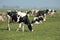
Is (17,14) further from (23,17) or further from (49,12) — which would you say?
(49,12)

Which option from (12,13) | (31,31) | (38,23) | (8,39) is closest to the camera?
(8,39)

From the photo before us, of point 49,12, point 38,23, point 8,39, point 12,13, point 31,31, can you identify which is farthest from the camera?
point 49,12

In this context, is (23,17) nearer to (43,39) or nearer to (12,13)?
(12,13)

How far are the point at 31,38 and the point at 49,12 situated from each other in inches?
1121

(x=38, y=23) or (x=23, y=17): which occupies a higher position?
(x=23, y=17)

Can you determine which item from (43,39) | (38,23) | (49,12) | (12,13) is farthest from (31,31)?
(49,12)

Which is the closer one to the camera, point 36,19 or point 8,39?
point 8,39

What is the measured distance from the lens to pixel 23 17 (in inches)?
899

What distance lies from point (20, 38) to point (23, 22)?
520 centimetres

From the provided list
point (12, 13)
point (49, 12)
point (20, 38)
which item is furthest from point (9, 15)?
point (49, 12)

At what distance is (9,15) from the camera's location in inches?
933

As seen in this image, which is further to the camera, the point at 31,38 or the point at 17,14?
the point at 17,14

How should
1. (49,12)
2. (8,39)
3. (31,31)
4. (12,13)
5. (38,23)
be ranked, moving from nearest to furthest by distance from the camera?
(8,39) → (31,31) → (12,13) → (38,23) → (49,12)

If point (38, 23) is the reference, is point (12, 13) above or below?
above
